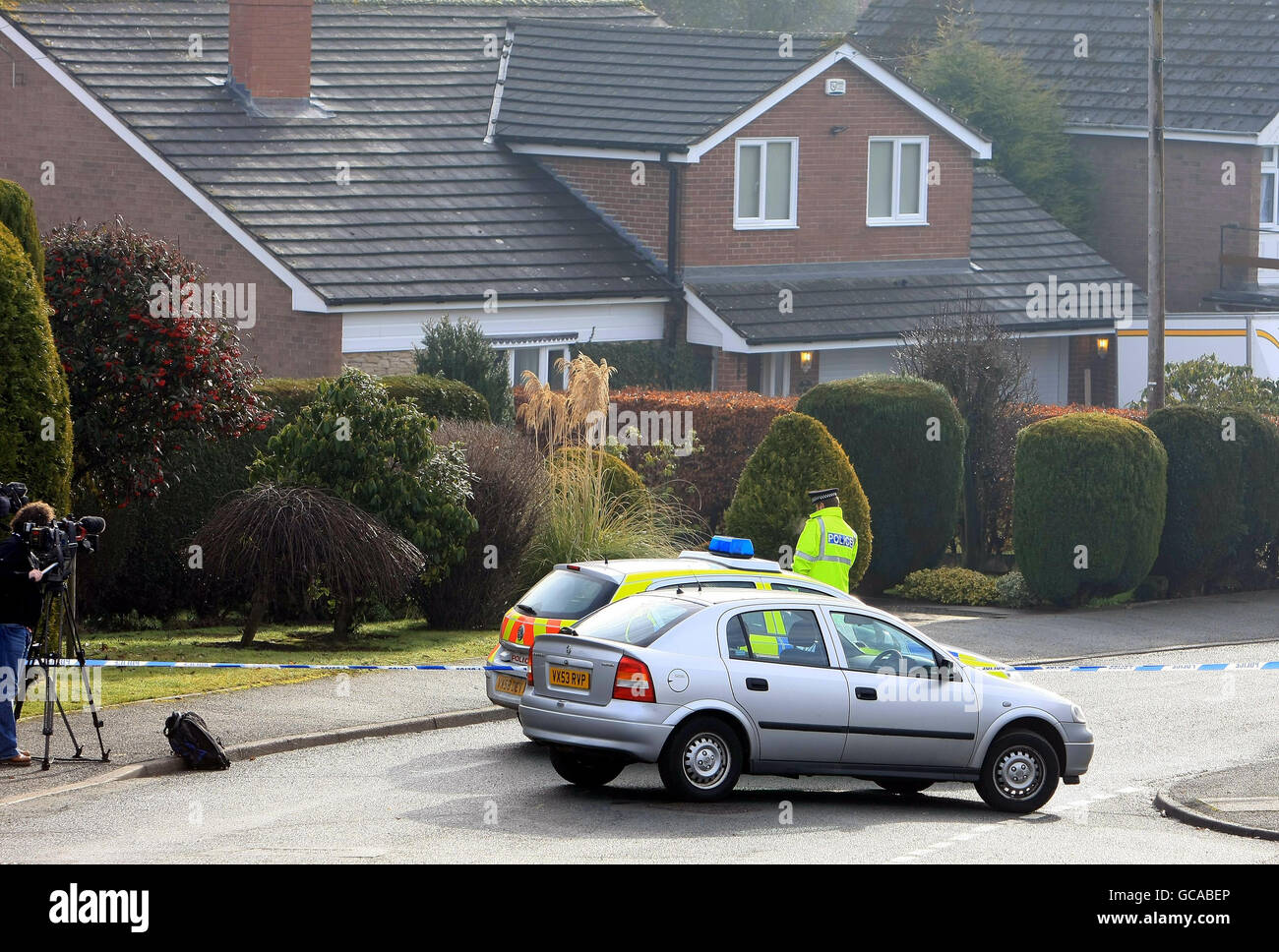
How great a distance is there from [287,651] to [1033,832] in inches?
341

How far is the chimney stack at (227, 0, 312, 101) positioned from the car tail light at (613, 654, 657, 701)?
20.6m

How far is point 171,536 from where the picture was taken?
19.5m

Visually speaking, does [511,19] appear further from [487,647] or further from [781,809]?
[781,809]

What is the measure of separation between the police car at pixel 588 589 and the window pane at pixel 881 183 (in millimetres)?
19973

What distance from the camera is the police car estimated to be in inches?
545

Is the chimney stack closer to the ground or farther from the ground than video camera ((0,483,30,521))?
farther from the ground

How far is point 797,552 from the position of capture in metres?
16.7

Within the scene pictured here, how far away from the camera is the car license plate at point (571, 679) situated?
484 inches

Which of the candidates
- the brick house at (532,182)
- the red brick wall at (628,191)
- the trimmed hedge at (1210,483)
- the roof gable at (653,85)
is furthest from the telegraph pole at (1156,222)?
the red brick wall at (628,191)

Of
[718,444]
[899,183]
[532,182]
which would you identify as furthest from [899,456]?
[899,183]

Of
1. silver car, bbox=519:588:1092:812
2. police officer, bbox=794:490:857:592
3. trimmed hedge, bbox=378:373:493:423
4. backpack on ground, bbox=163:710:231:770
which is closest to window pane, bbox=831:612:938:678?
silver car, bbox=519:588:1092:812

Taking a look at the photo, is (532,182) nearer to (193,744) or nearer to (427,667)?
(427,667)

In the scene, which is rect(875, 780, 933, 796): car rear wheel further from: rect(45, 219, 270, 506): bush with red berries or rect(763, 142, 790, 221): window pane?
rect(763, 142, 790, 221): window pane

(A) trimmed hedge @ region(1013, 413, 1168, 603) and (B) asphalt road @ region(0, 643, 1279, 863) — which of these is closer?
(B) asphalt road @ region(0, 643, 1279, 863)
